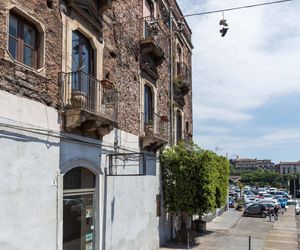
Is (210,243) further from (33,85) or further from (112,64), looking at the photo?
(33,85)

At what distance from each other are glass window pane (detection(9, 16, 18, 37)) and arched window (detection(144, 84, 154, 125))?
8003mm

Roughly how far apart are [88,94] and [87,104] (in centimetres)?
40

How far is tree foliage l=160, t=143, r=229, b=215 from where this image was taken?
58.3ft

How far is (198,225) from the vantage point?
22.5 meters

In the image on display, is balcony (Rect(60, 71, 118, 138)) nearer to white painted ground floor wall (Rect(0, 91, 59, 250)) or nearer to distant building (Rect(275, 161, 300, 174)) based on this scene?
white painted ground floor wall (Rect(0, 91, 59, 250))

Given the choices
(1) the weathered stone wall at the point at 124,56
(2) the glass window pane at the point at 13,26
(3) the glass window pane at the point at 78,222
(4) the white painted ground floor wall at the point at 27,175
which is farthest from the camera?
(1) the weathered stone wall at the point at 124,56

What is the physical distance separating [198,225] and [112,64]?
12.5 m

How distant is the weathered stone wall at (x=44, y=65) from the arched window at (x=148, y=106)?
258 inches

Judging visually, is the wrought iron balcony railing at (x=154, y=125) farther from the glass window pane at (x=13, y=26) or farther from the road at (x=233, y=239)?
the glass window pane at (x=13, y=26)

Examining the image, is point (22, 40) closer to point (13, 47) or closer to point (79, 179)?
point (13, 47)

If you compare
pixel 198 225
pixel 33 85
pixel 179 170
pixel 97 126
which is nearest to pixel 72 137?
pixel 97 126

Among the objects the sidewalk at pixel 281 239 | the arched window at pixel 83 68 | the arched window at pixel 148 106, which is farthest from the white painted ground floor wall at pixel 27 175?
the sidewalk at pixel 281 239

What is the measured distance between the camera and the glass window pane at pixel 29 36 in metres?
9.05

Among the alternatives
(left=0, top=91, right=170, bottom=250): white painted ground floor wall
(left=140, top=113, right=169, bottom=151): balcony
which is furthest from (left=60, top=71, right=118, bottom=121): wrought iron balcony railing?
(left=140, top=113, right=169, bottom=151): balcony
